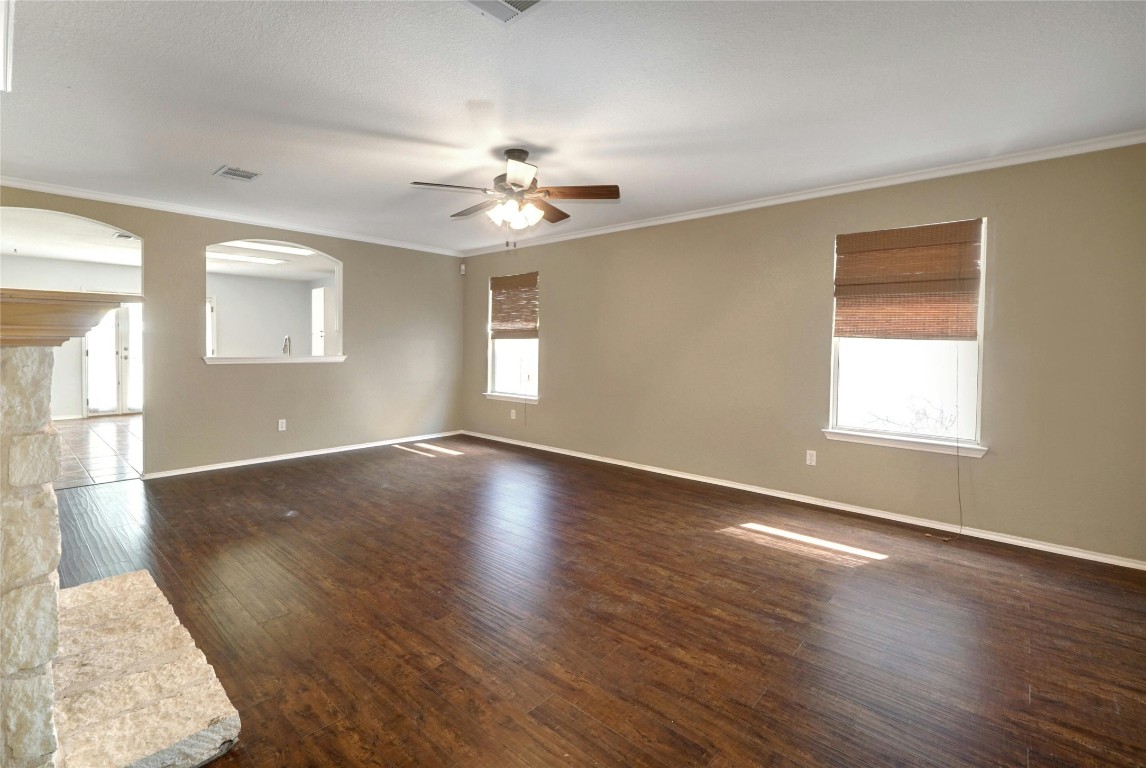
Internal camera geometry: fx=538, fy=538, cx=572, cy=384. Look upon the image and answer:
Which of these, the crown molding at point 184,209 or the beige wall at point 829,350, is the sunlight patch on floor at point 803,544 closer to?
the beige wall at point 829,350

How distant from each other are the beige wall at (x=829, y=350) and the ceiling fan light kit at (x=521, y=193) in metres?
1.79

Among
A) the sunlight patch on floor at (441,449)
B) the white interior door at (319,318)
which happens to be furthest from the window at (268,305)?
the sunlight patch on floor at (441,449)

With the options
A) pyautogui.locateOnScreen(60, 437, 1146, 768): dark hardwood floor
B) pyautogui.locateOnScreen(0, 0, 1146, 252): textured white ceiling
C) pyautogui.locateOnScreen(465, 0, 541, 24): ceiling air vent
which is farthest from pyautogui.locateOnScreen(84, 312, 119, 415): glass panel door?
pyautogui.locateOnScreen(465, 0, 541, 24): ceiling air vent

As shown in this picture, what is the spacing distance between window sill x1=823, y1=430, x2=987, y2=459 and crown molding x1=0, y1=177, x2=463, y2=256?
5.27m

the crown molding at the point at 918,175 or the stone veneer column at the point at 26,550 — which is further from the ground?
the crown molding at the point at 918,175

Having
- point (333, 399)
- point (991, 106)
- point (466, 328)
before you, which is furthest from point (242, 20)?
point (466, 328)

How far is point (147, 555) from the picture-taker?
321 cm

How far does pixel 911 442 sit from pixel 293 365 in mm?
5884

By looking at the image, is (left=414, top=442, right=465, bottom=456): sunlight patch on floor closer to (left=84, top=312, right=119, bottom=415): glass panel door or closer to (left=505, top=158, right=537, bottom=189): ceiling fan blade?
(left=505, top=158, right=537, bottom=189): ceiling fan blade

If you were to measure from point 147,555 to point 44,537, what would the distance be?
2499mm

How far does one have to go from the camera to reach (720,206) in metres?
4.75

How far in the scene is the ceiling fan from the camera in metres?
3.27

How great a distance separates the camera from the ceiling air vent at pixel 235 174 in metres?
3.88

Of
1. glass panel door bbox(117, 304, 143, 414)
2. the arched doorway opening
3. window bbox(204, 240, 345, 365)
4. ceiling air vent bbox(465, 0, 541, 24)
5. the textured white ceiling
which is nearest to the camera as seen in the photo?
ceiling air vent bbox(465, 0, 541, 24)
